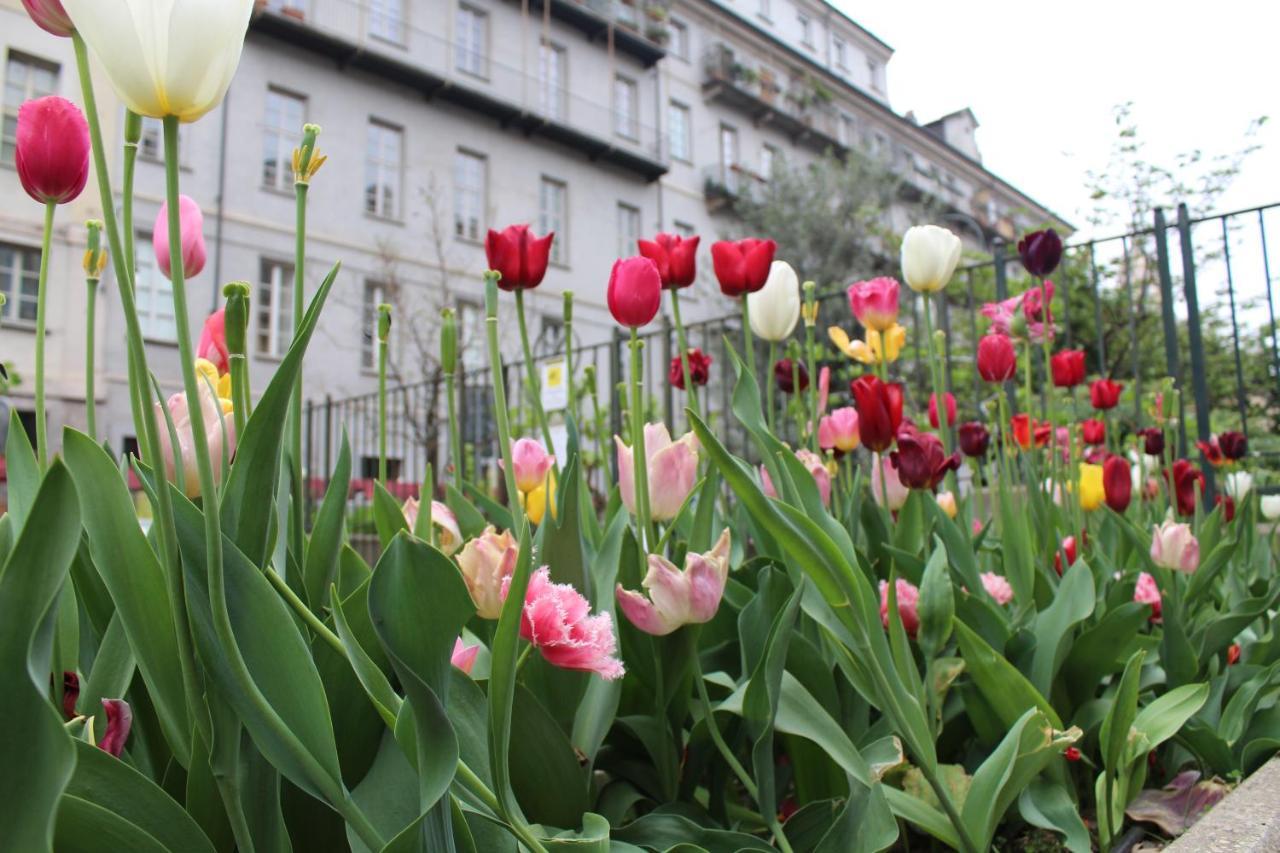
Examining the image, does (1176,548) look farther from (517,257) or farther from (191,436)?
(191,436)

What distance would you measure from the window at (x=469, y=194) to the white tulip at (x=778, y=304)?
36.3ft

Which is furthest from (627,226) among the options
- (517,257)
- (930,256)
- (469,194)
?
(517,257)

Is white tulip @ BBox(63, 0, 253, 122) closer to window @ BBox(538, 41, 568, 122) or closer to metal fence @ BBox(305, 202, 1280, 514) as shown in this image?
metal fence @ BBox(305, 202, 1280, 514)

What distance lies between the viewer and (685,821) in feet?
2.10

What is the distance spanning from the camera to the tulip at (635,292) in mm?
828

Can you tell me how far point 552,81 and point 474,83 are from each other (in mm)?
1495

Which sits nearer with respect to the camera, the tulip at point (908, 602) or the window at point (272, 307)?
the tulip at point (908, 602)

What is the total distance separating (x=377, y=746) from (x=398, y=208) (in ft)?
37.5

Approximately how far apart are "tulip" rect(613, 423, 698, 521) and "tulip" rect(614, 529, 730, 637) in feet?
0.65

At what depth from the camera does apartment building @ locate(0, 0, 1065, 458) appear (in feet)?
28.7

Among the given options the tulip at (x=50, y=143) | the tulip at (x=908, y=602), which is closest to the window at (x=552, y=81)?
the tulip at (x=908, y=602)

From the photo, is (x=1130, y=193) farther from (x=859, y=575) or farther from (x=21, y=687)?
(x=21, y=687)

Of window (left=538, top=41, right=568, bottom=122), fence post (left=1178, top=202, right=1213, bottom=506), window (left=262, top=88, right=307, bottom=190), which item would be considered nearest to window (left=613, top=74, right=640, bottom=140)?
window (left=538, top=41, right=568, bottom=122)

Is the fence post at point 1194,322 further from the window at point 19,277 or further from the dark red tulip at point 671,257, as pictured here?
the window at point 19,277
